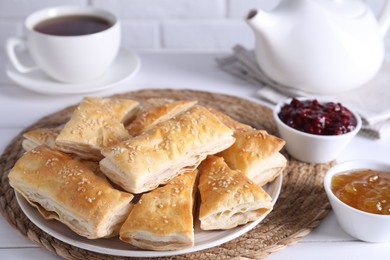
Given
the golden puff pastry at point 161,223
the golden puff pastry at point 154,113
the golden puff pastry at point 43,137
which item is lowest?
the golden puff pastry at point 43,137

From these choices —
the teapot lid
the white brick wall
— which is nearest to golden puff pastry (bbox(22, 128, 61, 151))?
the teapot lid

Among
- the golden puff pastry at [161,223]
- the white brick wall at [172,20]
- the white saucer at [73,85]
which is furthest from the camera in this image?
the white brick wall at [172,20]

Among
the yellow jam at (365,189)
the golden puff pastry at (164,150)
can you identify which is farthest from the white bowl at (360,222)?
the golden puff pastry at (164,150)

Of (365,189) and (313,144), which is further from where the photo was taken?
(313,144)

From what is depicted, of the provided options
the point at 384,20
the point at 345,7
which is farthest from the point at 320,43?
the point at 384,20

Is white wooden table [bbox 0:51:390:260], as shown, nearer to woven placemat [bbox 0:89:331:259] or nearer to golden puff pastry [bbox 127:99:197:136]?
woven placemat [bbox 0:89:331:259]

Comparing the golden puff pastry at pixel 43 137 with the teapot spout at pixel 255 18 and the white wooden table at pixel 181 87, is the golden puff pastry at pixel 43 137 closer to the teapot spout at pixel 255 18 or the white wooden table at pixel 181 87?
the white wooden table at pixel 181 87

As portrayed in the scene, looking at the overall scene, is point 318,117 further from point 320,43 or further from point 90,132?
point 90,132
